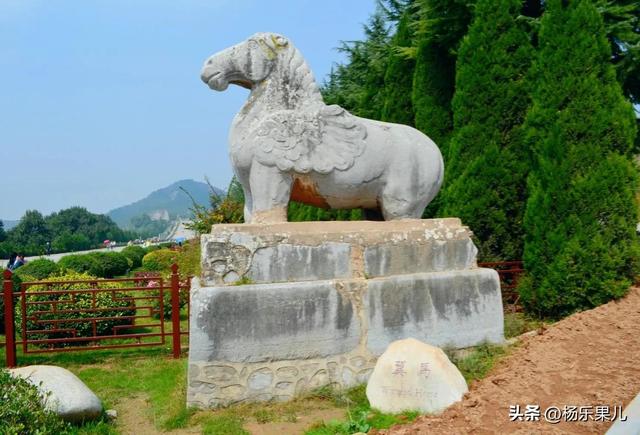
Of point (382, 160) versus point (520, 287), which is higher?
point (382, 160)

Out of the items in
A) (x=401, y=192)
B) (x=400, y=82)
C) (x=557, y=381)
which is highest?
(x=400, y=82)

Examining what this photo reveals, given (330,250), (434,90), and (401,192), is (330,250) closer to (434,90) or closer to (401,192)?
(401,192)

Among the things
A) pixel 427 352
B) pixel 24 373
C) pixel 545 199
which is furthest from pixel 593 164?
pixel 24 373

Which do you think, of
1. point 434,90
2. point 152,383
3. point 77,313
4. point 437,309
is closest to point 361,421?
point 437,309

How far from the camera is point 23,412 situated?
333 cm

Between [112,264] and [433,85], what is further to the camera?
[112,264]

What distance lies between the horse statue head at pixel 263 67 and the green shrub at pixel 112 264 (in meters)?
15.4

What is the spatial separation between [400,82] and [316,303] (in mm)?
7953

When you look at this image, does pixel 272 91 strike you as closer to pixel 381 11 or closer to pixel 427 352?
pixel 427 352

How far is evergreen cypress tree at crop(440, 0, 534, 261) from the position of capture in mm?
7844

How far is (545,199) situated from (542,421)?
3964mm

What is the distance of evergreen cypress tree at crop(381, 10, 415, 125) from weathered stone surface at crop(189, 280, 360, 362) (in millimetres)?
7404

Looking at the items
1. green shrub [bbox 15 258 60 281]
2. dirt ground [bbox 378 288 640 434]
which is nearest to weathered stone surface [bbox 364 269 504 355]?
dirt ground [bbox 378 288 640 434]

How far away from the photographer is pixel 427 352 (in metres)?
3.73
